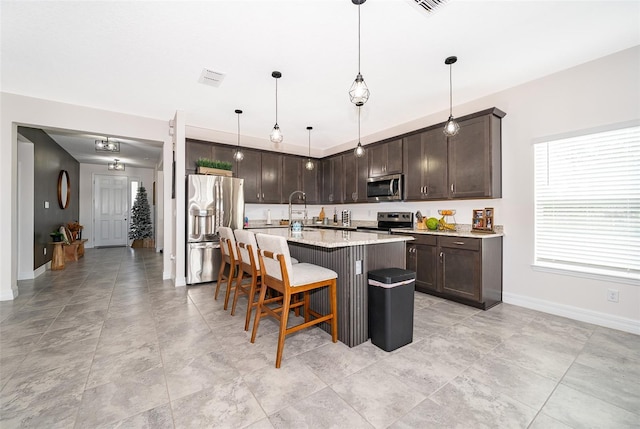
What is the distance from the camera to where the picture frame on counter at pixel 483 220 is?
11.6 feet

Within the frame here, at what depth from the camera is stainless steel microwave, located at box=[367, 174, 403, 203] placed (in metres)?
4.52

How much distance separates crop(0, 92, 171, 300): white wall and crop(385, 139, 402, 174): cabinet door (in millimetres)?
4512

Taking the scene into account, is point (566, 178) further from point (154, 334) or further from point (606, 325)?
point (154, 334)

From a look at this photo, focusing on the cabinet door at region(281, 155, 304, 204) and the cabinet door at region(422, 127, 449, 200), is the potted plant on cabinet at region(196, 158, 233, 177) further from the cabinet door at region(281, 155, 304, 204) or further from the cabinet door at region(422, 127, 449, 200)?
the cabinet door at region(422, 127, 449, 200)

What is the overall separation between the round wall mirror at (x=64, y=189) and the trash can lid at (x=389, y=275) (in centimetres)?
744

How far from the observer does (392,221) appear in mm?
4828

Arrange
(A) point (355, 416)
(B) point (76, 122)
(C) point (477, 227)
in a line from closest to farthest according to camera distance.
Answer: (A) point (355, 416), (C) point (477, 227), (B) point (76, 122)

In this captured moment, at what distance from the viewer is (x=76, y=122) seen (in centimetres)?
389

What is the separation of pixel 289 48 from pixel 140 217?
26.6 ft

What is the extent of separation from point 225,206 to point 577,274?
15.5 feet

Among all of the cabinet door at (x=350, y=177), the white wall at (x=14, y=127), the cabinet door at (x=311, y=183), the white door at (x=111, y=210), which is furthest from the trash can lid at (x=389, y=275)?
the white door at (x=111, y=210)

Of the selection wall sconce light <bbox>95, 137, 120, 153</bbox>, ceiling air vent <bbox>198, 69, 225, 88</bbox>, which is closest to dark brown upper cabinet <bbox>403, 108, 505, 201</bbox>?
ceiling air vent <bbox>198, 69, 225, 88</bbox>

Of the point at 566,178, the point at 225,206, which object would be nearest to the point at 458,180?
the point at 566,178

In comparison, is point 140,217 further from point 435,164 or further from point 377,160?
point 435,164
